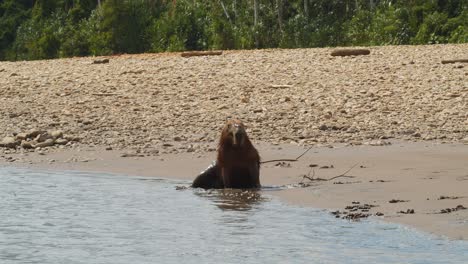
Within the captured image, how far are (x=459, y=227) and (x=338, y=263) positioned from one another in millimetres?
985

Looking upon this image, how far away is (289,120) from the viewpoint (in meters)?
13.4

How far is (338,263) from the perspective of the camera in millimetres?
6492

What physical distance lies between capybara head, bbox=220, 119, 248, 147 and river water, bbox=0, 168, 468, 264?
47 cm

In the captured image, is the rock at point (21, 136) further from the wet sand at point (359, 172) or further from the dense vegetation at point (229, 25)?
the dense vegetation at point (229, 25)

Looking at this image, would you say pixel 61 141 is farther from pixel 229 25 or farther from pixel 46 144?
pixel 229 25

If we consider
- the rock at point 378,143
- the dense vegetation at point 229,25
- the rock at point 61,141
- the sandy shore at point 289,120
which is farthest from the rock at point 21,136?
the dense vegetation at point 229,25

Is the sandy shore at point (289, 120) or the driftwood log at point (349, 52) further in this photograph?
the driftwood log at point (349, 52)

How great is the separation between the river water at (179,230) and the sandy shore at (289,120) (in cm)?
36

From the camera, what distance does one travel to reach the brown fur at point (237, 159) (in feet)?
31.3

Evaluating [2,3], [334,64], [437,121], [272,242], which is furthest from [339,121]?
[2,3]

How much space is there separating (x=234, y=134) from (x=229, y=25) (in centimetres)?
2248

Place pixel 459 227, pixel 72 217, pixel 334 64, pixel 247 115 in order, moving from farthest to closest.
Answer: pixel 334 64, pixel 247 115, pixel 72 217, pixel 459 227

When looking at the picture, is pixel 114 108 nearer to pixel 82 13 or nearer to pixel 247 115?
pixel 247 115

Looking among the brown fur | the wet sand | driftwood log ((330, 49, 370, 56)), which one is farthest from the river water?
driftwood log ((330, 49, 370, 56))
